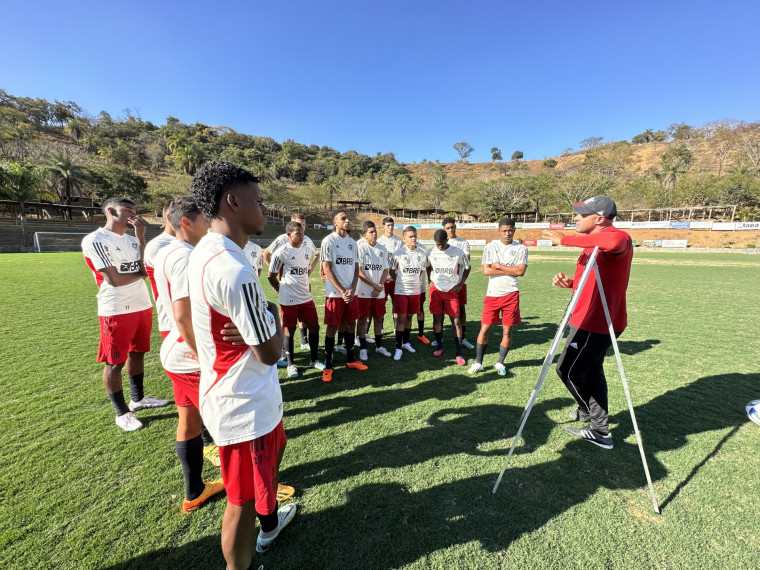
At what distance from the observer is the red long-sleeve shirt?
2564 millimetres

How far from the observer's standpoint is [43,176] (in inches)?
Answer: 1395

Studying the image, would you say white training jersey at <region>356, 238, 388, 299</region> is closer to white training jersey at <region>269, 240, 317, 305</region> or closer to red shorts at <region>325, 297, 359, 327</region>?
red shorts at <region>325, 297, 359, 327</region>

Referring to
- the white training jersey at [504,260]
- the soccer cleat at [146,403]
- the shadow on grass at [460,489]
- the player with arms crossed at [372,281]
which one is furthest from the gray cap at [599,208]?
the soccer cleat at [146,403]

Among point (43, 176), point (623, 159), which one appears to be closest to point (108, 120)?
point (43, 176)

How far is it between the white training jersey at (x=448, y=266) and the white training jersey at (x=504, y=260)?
21.5 inches

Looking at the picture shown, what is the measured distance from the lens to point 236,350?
4.90 ft

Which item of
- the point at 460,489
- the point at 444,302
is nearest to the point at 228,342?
the point at 460,489

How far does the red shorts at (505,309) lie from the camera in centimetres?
459

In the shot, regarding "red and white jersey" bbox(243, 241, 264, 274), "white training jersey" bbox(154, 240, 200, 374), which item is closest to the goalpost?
"red and white jersey" bbox(243, 241, 264, 274)

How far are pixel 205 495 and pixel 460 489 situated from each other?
6.54 ft

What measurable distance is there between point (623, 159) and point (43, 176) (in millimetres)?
115640

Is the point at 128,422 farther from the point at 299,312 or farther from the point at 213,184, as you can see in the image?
the point at 213,184

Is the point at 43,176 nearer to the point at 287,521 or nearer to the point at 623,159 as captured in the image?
the point at 287,521

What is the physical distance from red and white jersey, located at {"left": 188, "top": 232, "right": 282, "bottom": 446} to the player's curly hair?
0.14 metres
